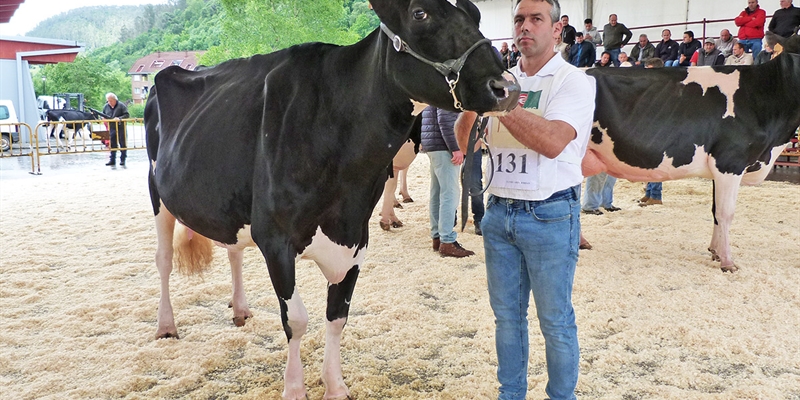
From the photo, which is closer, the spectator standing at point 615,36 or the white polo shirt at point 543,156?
the white polo shirt at point 543,156

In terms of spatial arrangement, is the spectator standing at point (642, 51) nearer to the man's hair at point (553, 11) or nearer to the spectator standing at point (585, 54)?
the spectator standing at point (585, 54)

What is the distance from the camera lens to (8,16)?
18.9 meters

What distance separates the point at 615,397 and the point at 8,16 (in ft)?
71.3

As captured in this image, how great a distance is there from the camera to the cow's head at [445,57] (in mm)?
2029

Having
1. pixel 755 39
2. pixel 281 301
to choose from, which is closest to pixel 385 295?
pixel 281 301

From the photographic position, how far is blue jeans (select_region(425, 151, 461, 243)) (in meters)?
5.91

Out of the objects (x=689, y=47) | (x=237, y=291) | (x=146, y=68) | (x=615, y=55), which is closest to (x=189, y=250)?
(x=237, y=291)

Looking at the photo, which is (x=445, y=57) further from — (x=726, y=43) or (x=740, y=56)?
(x=726, y=43)

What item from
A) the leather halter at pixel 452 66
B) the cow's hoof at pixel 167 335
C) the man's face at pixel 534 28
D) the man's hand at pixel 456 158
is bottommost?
the cow's hoof at pixel 167 335

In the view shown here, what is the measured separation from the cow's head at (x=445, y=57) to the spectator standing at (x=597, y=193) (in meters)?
5.80

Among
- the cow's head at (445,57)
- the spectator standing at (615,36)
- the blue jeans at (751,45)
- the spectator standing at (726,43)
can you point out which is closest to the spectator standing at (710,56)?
the spectator standing at (726,43)

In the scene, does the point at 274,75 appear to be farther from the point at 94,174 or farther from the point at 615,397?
the point at 94,174

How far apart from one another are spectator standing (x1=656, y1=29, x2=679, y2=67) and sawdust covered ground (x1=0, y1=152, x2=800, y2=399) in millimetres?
9432

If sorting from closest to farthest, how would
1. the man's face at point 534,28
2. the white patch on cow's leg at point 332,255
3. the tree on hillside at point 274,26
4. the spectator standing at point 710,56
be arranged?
the man's face at point 534,28 → the white patch on cow's leg at point 332,255 → the spectator standing at point 710,56 → the tree on hillside at point 274,26
